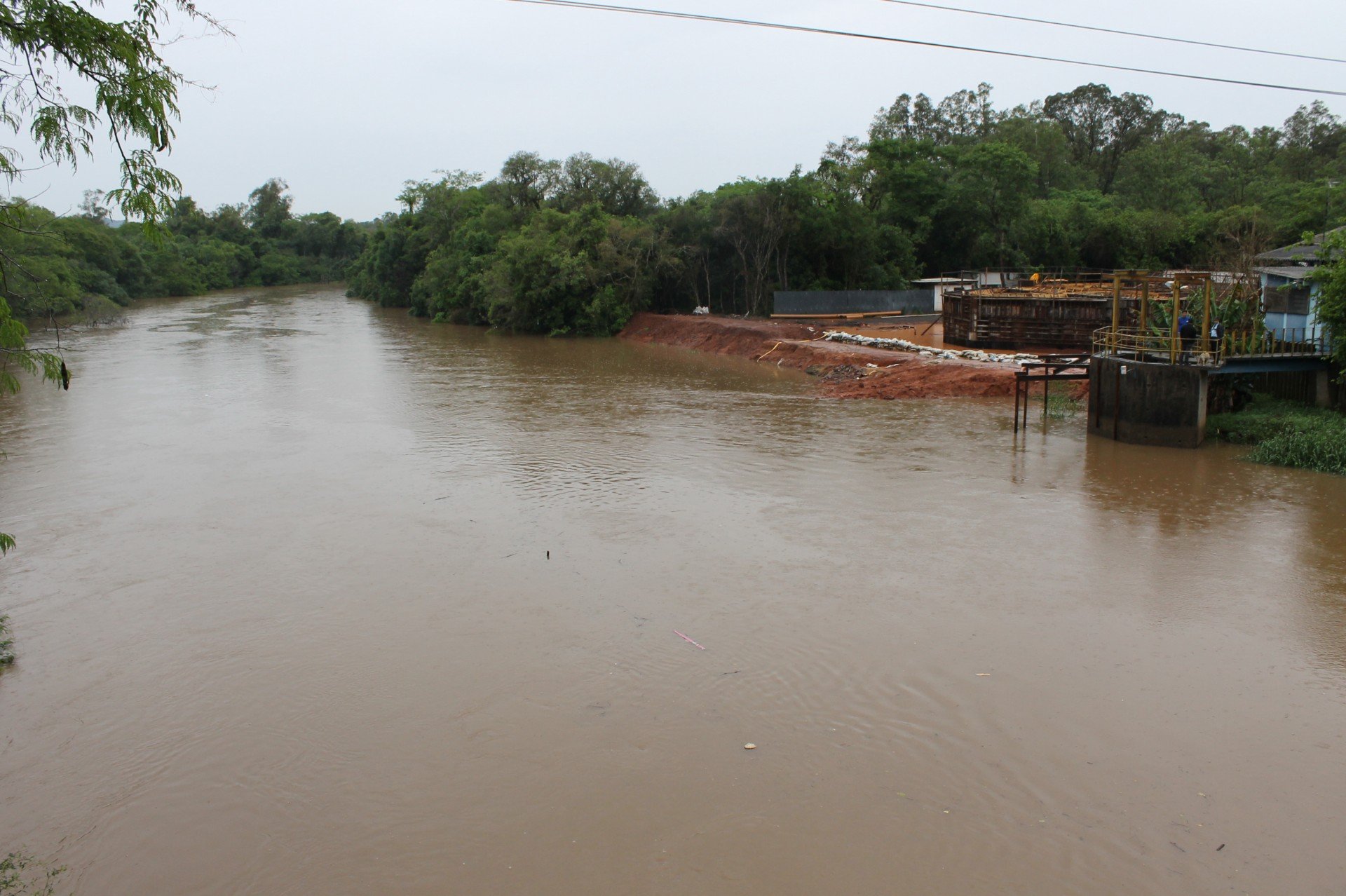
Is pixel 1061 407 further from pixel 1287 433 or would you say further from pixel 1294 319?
pixel 1287 433

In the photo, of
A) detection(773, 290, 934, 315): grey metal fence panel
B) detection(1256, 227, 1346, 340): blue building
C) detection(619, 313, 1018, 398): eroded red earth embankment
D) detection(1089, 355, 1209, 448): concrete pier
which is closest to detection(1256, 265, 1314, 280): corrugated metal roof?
detection(1256, 227, 1346, 340): blue building

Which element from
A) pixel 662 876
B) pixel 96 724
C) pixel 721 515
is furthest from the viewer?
pixel 721 515

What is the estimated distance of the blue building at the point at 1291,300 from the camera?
20172mm

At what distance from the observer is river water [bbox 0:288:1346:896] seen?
6.92 metres

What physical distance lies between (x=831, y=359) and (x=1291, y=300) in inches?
575

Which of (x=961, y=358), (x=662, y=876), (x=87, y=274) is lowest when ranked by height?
(x=662, y=876)

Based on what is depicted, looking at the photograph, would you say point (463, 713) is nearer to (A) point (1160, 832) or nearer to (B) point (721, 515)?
(A) point (1160, 832)

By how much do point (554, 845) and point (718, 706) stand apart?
236cm

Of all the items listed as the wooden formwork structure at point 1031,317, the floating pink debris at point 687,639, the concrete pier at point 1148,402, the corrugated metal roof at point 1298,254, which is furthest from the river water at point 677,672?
the wooden formwork structure at point 1031,317

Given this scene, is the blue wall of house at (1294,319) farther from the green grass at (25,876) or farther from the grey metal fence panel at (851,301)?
the grey metal fence panel at (851,301)

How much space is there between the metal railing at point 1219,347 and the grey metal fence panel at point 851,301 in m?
24.4

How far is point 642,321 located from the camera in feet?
152

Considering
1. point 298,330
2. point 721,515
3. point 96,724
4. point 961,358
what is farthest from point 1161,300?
point 298,330

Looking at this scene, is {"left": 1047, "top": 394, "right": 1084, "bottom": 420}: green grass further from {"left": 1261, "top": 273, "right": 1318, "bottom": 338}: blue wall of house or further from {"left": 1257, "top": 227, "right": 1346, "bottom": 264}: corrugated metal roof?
{"left": 1257, "top": 227, "right": 1346, "bottom": 264}: corrugated metal roof
